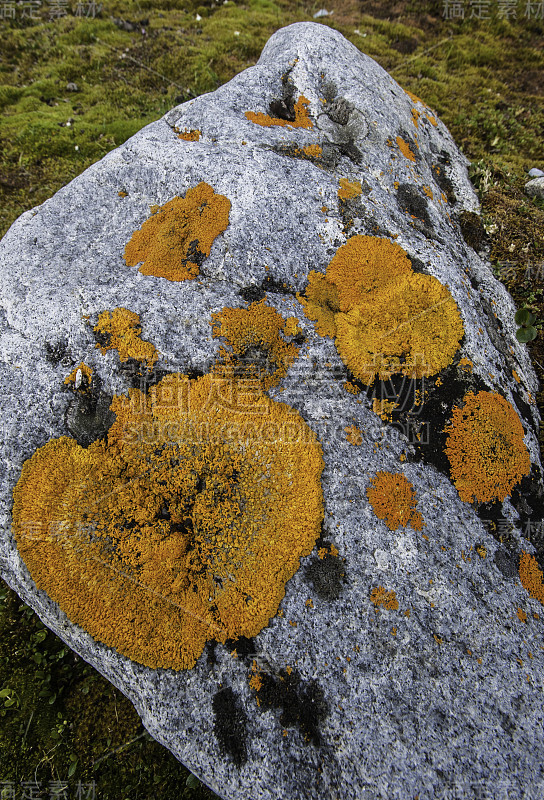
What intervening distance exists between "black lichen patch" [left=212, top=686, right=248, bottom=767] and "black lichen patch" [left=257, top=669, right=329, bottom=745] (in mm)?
212

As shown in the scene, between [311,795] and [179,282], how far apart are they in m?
4.70

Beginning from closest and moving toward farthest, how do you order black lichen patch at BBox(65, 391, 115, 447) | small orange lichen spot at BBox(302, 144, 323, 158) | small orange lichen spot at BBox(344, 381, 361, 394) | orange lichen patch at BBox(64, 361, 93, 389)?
black lichen patch at BBox(65, 391, 115, 447) → orange lichen patch at BBox(64, 361, 93, 389) → small orange lichen spot at BBox(344, 381, 361, 394) → small orange lichen spot at BBox(302, 144, 323, 158)

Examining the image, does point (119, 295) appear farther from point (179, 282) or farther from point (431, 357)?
point (431, 357)

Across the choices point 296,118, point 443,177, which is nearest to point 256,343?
point 296,118

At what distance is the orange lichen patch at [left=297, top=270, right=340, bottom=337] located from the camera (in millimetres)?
4316

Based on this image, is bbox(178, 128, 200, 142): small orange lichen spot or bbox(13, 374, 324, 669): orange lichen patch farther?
bbox(178, 128, 200, 142): small orange lichen spot

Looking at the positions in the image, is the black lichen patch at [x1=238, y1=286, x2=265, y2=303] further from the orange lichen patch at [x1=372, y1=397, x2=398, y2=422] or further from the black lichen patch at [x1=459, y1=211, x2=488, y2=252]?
the black lichen patch at [x1=459, y1=211, x2=488, y2=252]

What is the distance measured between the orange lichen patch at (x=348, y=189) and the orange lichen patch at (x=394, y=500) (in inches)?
128

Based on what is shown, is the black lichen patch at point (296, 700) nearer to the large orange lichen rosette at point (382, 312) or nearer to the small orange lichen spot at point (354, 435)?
the small orange lichen spot at point (354, 435)

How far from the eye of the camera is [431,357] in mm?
4203

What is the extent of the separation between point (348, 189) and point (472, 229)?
114 inches

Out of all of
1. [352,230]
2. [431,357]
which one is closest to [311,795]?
[431,357]

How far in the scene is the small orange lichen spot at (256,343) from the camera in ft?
13.4

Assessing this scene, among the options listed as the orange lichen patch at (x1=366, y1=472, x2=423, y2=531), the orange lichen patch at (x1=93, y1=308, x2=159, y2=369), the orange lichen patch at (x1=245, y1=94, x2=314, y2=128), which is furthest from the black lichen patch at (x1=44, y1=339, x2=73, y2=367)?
the orange lichen patch at (x1=245, y1=94, x2=314, y2=128)
